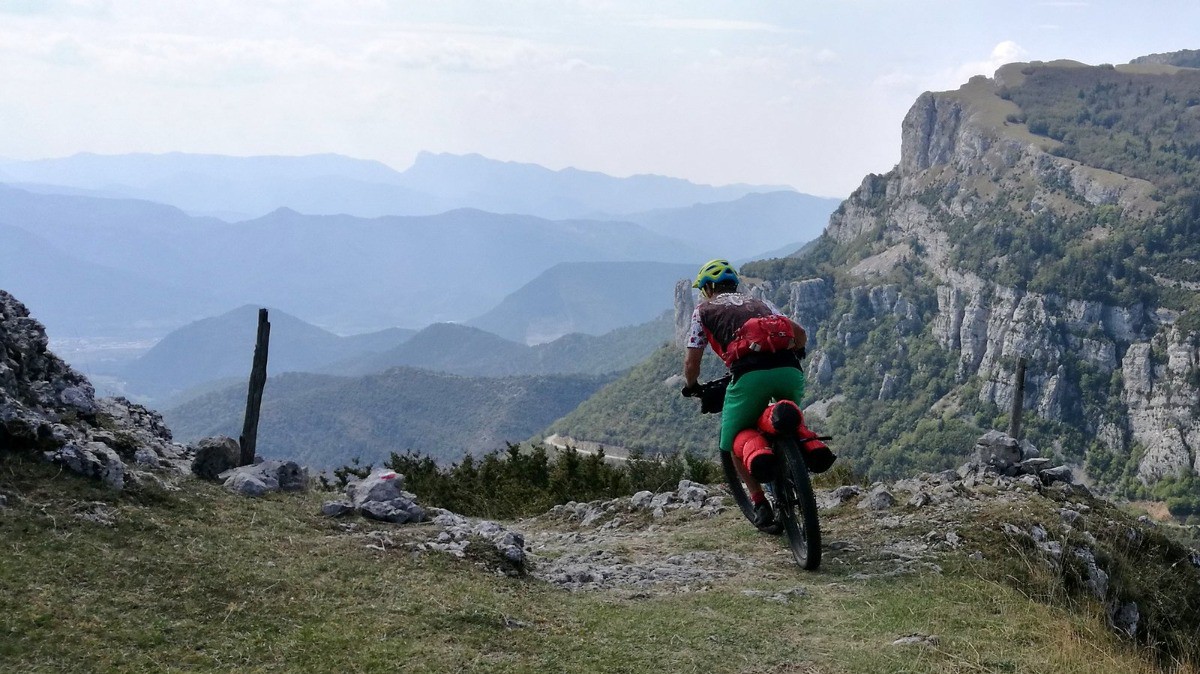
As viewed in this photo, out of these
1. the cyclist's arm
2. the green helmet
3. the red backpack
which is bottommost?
the cyclist's arm

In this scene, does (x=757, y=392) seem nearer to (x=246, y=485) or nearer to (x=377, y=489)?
(x=377, y=489)

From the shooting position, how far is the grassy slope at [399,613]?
16.3ft

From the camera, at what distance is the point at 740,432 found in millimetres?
7469

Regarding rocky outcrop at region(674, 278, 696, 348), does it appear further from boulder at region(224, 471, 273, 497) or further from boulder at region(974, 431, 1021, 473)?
boulder at region(224, 471, 273, 497)

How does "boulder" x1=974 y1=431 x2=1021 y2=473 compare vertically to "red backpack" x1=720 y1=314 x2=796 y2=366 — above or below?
below

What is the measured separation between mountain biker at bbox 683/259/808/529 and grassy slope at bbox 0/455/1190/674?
3.68 feet

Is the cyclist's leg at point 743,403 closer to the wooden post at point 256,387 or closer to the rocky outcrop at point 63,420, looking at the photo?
the rocky outcrop at point 63,420

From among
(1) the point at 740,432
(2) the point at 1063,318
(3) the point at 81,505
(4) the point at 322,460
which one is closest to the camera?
(3) the point at 81,505

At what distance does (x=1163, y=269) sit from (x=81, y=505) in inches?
5629

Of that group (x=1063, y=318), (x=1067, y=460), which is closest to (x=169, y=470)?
(x=1067, y=460)

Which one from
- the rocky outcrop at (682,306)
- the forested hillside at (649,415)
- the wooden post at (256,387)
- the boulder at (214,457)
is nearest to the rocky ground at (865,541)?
the boulder at (214,457)

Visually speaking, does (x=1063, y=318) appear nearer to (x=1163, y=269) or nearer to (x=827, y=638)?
(x=1163, y=269)

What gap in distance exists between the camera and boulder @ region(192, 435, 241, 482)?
10297 millimetres

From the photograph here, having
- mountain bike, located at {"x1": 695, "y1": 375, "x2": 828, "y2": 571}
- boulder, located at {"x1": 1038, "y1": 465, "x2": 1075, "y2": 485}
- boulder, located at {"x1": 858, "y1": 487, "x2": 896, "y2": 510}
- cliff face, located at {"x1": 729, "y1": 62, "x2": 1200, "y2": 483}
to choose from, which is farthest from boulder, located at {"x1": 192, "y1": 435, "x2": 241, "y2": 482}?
cliff face, located at {"x1": 729, "y1": 62, "x2": 1200, "y2": 483}
